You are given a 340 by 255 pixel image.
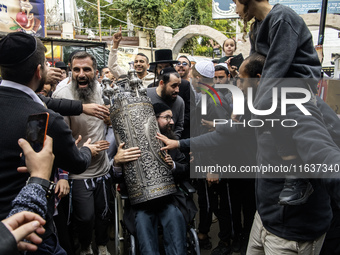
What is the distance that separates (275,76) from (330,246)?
1.58 m

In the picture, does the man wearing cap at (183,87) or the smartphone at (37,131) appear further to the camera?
the man wearing cap at (183,87)

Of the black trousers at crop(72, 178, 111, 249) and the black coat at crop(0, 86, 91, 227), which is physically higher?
the black coat at crop(0, 86, 91, 227)

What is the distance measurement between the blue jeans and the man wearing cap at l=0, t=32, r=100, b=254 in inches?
39.5

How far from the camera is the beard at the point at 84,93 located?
3.55m

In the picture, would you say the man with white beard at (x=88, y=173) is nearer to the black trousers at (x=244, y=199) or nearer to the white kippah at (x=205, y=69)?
the black trousers at (x=244, y=199)

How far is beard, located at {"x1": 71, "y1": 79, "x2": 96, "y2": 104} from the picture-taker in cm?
355

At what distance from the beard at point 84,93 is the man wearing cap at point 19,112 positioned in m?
1.53

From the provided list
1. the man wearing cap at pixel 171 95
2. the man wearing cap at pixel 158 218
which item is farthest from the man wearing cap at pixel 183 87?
the man wearing cap at pixel 158 218

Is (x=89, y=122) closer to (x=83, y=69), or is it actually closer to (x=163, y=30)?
(x=83, y=69)

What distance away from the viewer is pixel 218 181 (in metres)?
3.79

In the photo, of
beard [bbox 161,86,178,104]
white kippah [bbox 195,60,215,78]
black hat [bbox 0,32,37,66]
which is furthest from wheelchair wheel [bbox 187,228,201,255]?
white kippah [bbox 195,60,215,78]

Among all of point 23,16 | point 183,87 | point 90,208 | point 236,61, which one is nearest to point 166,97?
point 183,87

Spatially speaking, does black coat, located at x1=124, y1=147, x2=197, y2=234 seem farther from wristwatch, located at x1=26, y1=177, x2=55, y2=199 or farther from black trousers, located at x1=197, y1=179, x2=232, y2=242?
wristwatch, located at x1=26, y1=177, x2=55, y2=199

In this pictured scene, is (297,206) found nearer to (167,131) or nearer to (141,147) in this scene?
(141,147)
